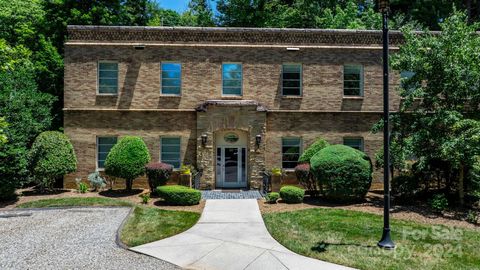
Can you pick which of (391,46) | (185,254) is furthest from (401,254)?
(391,46)

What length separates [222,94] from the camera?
18.5m

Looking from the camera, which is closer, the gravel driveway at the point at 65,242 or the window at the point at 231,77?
the gravel driveway at the point at 65,242

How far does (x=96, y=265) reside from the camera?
24.9 feet

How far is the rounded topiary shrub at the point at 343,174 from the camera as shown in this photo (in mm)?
13930

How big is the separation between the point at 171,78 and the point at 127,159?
5007 mm

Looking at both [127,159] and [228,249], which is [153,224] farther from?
[127,159]

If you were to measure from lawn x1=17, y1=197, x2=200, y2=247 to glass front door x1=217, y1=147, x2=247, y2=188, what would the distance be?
5.56m

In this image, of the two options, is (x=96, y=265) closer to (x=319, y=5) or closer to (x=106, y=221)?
(x=106, y=221)

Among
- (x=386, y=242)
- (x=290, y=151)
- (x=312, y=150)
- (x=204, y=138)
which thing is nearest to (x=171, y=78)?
(x=204, y=138)

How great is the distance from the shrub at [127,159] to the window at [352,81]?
448 inches

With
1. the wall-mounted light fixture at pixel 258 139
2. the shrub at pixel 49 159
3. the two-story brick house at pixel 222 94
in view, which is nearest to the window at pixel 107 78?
the two-story brick house at pixel 222 94

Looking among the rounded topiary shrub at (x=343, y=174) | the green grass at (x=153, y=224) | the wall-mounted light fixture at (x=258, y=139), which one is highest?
the wall-mounted light fixture at (x=258, y=139)

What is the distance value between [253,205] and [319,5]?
26.1m

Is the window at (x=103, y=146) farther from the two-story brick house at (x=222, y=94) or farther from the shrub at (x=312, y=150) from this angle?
the shrub at (x=312, y=150)
